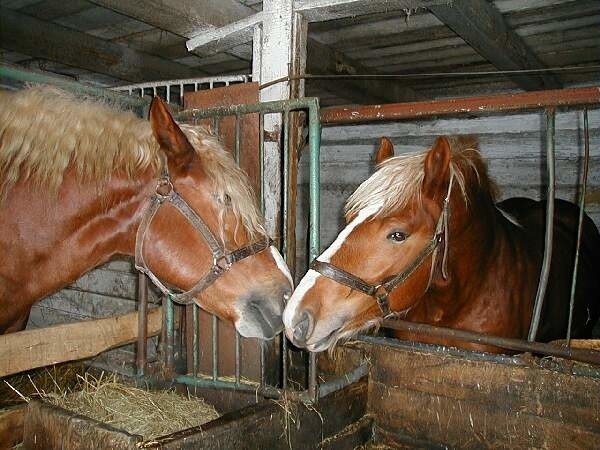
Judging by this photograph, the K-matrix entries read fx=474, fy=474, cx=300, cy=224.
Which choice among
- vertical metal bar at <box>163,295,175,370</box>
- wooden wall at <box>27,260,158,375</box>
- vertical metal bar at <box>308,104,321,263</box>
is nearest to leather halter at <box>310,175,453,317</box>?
vertical metal bar at <box>308,104,321,263</box>

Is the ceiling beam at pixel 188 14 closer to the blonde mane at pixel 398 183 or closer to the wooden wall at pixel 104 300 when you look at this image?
the blonde mane at pixel 398 183

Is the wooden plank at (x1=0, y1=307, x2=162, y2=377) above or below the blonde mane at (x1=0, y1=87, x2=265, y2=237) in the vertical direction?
below

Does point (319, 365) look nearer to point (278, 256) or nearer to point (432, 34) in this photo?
point (278, 256)

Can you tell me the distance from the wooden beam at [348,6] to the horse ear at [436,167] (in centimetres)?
90

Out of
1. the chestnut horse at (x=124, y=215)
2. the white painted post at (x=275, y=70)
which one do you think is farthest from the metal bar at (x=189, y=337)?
the chestnut horse at (x=124, y=215)

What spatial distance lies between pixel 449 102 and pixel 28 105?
1.68 metres

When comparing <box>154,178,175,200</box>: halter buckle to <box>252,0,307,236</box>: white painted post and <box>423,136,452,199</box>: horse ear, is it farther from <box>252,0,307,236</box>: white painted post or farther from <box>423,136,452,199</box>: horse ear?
<box>423,136,452,199</box>: horse ear

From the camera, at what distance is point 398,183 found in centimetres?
211

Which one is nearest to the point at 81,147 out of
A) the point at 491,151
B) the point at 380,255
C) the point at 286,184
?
the point at 286,184

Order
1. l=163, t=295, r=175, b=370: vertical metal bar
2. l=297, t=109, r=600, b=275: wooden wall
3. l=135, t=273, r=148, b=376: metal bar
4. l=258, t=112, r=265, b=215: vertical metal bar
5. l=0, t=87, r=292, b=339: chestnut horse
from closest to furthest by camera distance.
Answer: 1. l=0, t=87, r=292, b=339: chestnut horse
2. l=258, t=112, r=265, b=215: vertical metal bar
3. l=135, t=273, r=148, b=376: metal bar
4. l=163, t=295, r=175, b=370: vertical metal bar
5. l=297, t=109, r=600, b=275: wooden wall

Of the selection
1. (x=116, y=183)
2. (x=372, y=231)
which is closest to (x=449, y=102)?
(x=372, y=231)

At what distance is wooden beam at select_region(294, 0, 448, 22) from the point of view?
252 centimetres

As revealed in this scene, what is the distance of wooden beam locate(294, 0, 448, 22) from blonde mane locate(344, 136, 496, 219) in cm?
83

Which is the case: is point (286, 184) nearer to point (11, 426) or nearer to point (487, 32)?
point (11, 426)
